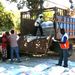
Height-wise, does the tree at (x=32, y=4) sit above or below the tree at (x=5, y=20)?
above

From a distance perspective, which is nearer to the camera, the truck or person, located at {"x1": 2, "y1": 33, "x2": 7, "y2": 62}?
person, located at {"x1": 2, "y1": 33, "x2": 7, "y2": 62}

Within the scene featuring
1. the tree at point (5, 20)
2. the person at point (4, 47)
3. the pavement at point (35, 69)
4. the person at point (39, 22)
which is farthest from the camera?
the tree at point (5, 20)

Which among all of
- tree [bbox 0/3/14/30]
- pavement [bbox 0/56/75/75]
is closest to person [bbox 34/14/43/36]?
pavement [bbox 0/56/75/75]

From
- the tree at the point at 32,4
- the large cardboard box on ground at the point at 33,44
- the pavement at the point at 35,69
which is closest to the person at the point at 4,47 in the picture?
the pavement at the point at 35,69

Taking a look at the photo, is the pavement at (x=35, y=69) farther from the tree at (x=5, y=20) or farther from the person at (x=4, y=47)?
the tree at (x=5, y=20)

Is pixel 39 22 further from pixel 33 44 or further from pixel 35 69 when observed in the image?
pixel 35 69

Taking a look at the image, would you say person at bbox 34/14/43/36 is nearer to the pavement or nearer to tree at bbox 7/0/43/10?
tree at bbox 7/0/43/10

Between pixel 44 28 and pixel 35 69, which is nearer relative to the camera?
pixel 35 69

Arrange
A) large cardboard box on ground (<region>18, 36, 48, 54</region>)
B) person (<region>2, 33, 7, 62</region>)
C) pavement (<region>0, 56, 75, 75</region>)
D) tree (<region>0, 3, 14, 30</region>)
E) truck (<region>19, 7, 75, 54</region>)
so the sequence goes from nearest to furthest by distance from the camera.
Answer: pavement (<region>0, 56, 75, 75</region>) → person (<region>2, 33, 7, 62</region>) → truck (<region>19, 7, 75, 54</region>) → large cardboard box on ground (<region>18, 36, 48, 54</region>) → tree (<region>0, 3, 14, 30</region>)

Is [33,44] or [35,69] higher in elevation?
[33,44]

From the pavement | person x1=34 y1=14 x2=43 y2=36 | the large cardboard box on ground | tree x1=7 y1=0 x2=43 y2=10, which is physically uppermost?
tree x1=7 y1=0 x2=43 y2=10

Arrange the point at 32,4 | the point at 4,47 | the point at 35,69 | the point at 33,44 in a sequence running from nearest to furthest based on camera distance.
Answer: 1. the point at 35,69
2. the point at 4,47
3. the point at 33,44
4. the point at 32,4

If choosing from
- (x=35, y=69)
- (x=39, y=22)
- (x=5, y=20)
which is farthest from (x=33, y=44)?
(x=5, y=20)

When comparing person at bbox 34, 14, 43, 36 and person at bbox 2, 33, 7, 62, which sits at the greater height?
person at bbox 34, 14, 43, 36
